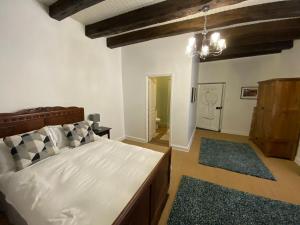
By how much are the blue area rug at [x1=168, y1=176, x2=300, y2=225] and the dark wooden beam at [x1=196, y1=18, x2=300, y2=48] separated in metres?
2.98

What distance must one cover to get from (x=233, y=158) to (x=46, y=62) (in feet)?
13.9

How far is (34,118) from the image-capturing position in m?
2.09

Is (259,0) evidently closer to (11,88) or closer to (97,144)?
(97,144)

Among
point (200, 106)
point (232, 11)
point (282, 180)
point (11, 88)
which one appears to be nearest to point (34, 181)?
point (11, 88)

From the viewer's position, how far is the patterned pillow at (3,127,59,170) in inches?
62.0

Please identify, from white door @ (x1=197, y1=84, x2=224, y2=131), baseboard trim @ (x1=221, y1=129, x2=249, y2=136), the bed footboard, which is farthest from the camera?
white door @ (x1=197, y1=84, x2=224, y2=131)

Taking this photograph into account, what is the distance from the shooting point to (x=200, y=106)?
566cm

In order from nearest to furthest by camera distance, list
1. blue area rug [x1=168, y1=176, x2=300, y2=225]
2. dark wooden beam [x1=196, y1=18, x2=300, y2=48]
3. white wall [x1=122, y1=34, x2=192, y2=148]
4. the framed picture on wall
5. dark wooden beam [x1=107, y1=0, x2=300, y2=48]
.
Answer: blue area rug [x1=168, y1=176, x2=300, y2=225], dark wooden beam [x1=107, y1=0, x2=300, y2=48], dark wooden beam [x1=196, y1=18, x2=300, y2=48], white wall [x1=122, y1=34, x2=192, y2=148], the framed picture on wall

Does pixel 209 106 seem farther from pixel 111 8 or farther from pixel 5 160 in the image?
pixel 5 160

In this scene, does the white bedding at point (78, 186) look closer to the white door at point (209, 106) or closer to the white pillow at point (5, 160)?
the white pillow at point (5, 160)

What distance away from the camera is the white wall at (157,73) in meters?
3.34

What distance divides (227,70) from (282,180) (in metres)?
3.68

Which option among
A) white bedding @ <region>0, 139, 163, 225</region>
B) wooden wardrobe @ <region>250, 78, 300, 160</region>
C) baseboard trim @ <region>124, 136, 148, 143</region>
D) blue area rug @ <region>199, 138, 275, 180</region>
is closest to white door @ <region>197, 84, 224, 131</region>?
blue area rug @ <region>199, 138, 275, 180</region>

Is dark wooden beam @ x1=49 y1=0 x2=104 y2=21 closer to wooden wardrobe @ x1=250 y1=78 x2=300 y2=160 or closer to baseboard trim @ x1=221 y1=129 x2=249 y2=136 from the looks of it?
wooden wardrobe @ x1=250 y1=78 x2=300 y2=160
